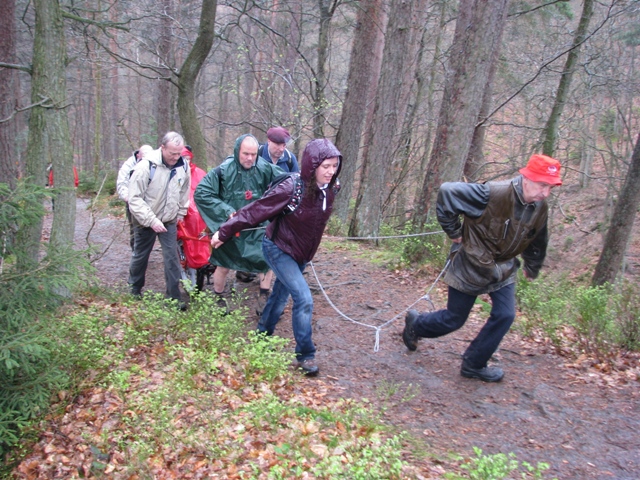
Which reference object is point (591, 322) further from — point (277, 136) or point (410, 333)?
point (277, 136)

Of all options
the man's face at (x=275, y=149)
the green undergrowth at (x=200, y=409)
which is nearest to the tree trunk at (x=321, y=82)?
the man's face at (x=275, y=149)

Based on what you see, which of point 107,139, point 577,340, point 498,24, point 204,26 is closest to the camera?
point 577,340

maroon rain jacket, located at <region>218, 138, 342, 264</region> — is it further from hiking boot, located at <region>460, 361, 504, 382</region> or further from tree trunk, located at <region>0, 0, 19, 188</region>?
tree trunk, located at <region>0, 0, 19, 188</region>

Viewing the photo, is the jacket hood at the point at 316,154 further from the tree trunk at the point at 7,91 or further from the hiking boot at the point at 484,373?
the tree trunk at the point at 7,91

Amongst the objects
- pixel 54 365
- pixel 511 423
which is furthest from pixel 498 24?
pixel 54 365

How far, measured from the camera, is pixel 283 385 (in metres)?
4.29

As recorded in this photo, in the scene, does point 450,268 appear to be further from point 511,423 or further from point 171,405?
point 171,405

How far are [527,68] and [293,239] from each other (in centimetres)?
1307

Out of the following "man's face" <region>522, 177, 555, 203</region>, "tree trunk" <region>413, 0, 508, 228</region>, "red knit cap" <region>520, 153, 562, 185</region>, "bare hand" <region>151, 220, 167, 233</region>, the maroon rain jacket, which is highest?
"tree trunk" <region>413, 0, 508, 228</region>

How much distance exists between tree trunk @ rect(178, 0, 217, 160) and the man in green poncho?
512 cm

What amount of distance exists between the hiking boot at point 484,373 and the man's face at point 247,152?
10.3 ft

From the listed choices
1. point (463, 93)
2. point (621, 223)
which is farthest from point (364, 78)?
point (621, 223)

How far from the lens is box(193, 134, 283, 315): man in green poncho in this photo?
5.48 meters

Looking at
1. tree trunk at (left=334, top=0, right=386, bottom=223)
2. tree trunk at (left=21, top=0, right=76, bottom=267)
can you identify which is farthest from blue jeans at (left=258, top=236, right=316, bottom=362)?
tree trunk at (left=334, top=0, right=386, bottom=223)
